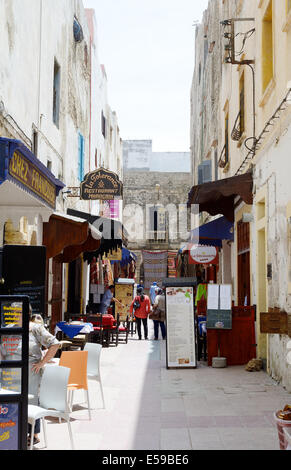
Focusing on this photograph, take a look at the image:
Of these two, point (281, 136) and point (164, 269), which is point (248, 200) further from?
point (164, 269)

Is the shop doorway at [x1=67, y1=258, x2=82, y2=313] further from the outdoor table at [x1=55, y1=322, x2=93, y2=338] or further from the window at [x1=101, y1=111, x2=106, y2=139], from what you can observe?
the window at [x1=101, y1=111, x2=106, y2=139]

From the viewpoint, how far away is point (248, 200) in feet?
37.0

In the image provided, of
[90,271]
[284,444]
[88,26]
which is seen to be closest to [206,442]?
[284,444]

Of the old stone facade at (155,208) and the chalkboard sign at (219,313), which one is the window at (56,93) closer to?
the chalkboard sign at (219,313)

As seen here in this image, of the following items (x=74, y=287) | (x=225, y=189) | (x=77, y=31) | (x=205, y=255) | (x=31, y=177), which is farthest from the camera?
(x=74, y=287)

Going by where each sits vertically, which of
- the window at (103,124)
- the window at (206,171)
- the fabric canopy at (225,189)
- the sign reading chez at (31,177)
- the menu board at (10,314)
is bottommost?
the menu board at (10,314)

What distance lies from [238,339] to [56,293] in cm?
542

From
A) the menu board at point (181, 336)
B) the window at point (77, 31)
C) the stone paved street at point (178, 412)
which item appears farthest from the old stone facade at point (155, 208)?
the stone paved street at point (178, 412)

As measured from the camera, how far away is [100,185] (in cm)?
1487

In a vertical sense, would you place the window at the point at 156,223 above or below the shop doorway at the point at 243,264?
above

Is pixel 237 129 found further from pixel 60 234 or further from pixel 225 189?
pixel 60 234

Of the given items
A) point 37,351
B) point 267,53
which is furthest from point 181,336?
point 267,53

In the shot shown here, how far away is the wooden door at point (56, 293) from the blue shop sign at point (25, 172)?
262 inches

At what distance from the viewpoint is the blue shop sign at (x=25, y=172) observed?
5.18 meters
